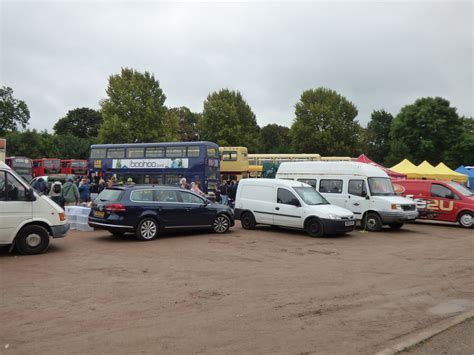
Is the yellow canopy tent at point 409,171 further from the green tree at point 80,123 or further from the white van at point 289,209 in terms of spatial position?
the green tree at point 80,123

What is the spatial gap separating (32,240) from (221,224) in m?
5.99

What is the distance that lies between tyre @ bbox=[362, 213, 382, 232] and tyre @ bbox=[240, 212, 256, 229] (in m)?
4.18

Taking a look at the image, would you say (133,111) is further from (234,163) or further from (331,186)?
(331,186)

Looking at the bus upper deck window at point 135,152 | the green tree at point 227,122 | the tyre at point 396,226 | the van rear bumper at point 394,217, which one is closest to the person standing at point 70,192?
the van rear bumper at point 394,217

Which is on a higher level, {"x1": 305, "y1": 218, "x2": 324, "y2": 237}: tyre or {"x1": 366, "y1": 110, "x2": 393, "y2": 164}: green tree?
{"x1": 366, "y1": 110, "x2": 393, "y2": 164}: green tree

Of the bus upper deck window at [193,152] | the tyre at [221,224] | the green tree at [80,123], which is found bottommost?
the tyre at [221,224]

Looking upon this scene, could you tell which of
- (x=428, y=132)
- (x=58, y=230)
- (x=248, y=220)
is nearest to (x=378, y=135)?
(x=428, y=132)

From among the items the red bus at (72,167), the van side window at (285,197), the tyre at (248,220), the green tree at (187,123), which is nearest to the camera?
the van side window at (285,197)

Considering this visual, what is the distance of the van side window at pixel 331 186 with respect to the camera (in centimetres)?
1714

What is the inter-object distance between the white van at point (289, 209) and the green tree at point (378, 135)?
216 ft

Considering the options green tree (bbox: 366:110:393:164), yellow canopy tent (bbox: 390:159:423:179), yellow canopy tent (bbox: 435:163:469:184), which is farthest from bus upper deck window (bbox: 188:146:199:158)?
green tree (bbox: 366:110:393:164)

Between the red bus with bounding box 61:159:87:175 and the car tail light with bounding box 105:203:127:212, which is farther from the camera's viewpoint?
the red bus with bounding box 61:159:87:175

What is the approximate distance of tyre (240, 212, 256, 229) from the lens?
15750 millimetres

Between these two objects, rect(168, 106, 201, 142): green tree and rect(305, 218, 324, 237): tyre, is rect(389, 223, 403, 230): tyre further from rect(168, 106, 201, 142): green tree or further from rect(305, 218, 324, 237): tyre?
rect(168, 106, 201, 142): green tree
